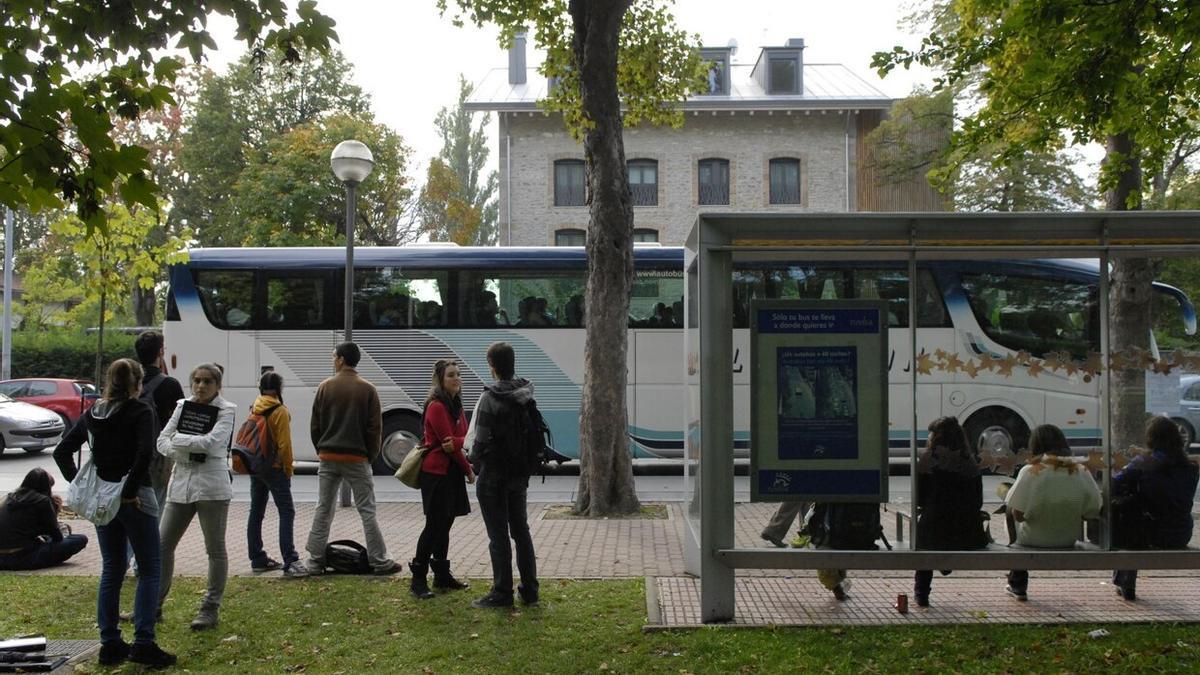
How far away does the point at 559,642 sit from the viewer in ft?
20.6

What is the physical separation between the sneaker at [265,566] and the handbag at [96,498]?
2761 millimetres

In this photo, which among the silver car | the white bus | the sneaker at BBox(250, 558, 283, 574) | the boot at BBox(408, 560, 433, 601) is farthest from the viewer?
the silver car

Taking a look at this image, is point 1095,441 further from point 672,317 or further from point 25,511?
point 672,317

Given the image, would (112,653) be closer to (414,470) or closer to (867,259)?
(414,470)

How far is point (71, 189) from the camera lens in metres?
5.29

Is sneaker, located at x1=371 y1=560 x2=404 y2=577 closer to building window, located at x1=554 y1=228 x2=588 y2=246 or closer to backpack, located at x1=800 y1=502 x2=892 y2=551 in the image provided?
backpack, located at x1=800 y1=502 x2=892 y2=551

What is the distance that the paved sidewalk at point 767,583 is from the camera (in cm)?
666

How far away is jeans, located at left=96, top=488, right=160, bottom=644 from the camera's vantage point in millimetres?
5922

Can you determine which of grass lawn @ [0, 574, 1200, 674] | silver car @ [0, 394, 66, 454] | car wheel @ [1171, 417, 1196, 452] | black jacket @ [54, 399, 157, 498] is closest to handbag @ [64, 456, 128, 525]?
black jacket @ [54, 399, 157, 498]

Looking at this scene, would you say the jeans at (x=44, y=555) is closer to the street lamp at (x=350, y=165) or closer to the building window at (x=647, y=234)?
the street lamp at (x=350, y=165)

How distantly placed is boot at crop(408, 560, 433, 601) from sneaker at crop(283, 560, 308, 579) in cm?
125

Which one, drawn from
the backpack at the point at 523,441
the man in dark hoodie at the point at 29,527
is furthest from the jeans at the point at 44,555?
the backpack at the point at 523,441

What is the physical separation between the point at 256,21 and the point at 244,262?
11113 millimetres

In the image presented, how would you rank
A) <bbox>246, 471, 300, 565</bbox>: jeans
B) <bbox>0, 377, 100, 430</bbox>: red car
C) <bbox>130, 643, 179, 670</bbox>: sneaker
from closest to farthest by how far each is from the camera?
<bbox>130, 643, 179, 670</bbox>: sneaker → <bbox>246, 471, 300, 565</bbox>: jeans → <bbox>0, 377, 100, 430</bbox>: red car
